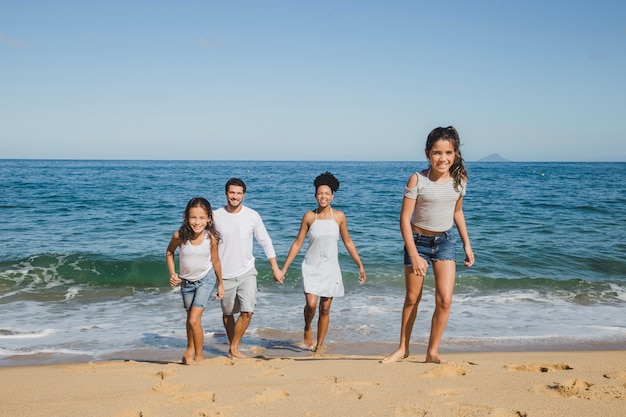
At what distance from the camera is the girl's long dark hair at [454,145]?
14.8 ft

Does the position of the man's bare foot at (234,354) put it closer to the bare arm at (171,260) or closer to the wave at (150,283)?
the bare arm at (171,260)

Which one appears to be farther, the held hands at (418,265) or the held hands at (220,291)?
the held hands at (220,291)

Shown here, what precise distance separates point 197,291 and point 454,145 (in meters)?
2.74

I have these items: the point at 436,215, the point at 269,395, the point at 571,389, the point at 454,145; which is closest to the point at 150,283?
the point at 269,395

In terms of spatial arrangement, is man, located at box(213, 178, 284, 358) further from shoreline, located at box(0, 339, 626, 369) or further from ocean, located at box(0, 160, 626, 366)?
ocean, located at box(0, 160, 626, 366)

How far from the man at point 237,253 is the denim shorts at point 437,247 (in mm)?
1631

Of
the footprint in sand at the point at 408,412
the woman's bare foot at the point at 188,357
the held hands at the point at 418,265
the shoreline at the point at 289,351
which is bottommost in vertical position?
the shoreline at the point at 289,351

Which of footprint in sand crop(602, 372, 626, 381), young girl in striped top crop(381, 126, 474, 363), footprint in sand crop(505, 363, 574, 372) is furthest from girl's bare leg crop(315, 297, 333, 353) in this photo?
footprint in sand crop(602, 372, 626, 381)

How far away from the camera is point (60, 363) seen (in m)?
5.79

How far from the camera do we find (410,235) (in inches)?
176

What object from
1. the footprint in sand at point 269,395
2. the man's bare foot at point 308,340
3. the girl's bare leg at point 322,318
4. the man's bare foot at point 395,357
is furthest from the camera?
the man's bare foot at point 308,340

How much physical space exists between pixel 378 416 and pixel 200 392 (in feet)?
4.52

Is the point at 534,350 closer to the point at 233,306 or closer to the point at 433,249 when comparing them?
the point at 433,249

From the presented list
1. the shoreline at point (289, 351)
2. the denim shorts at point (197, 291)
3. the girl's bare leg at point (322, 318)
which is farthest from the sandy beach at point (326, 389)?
the girl's bare leg at point (322, 318)
